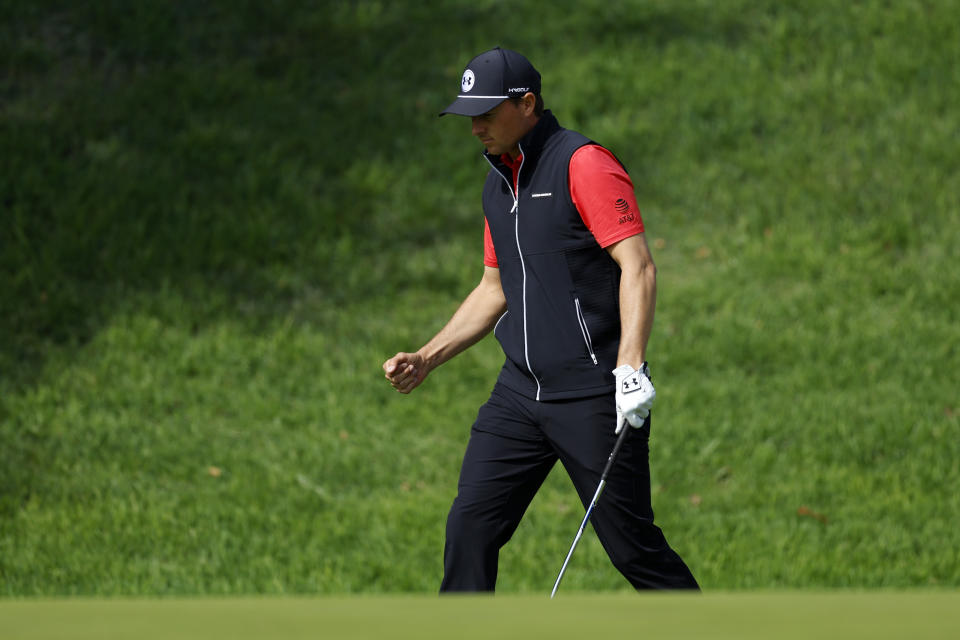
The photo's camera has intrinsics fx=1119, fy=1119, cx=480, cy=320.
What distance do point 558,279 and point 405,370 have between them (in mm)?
773

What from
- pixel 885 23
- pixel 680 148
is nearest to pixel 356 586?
pixel 680 148

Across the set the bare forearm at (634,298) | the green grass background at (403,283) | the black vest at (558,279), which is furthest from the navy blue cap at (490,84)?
the green grass background at (403,283)

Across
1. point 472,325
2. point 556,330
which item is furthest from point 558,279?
point 472,325

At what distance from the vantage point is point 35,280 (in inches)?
346

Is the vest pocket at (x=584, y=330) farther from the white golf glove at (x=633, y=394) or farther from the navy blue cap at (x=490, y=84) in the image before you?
the navy blue cap at (x=490, y=84)

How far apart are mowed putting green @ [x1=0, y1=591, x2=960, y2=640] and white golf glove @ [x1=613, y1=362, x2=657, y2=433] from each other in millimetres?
1886

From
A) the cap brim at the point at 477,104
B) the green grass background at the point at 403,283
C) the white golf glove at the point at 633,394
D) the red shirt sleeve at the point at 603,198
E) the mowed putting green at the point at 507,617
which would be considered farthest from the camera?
the green grass background at the point at 403,283

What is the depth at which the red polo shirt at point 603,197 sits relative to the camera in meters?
3.88

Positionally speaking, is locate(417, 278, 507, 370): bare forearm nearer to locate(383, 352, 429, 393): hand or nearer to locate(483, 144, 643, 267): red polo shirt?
locate(383, 352, 429, 393): hand

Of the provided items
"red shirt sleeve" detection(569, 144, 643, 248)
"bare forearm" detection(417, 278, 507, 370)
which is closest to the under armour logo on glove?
"red shirt sleeve" detection(569, 144, 643, 248)

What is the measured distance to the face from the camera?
4070mm

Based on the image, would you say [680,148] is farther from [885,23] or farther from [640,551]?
[640,551]

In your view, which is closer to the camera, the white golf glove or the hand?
the white golf glove

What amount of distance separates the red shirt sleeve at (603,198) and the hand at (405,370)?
942 mm
